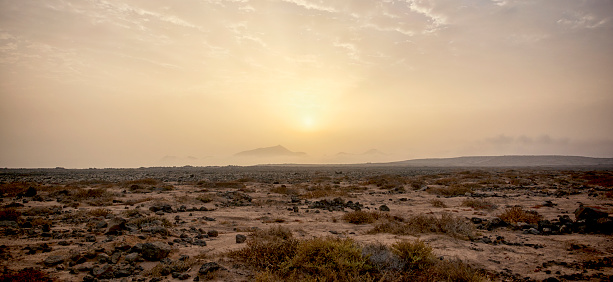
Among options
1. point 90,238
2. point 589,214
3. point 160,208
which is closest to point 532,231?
point 589,214

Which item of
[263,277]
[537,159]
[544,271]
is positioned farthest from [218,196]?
[537,159]

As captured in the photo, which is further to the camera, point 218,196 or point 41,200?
point 218,196

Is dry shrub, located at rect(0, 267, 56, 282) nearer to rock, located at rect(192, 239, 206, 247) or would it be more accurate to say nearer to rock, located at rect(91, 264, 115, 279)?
rock, located at rect(91, 264, 115, 279)

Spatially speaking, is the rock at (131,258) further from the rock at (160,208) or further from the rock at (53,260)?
the rock at (160,208)

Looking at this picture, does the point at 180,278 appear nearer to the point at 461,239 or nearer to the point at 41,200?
the point at 461,239

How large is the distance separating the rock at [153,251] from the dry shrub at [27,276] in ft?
5.72

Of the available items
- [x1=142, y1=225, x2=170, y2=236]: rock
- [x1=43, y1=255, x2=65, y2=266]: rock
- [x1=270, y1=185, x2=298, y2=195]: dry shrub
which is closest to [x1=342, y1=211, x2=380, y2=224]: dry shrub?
[x1=142, y1=225, x2=170, y2=236]: rock

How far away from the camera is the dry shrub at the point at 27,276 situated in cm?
546

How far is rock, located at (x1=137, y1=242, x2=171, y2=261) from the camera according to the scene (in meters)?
7.09

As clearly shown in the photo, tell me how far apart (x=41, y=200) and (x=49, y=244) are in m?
10.7

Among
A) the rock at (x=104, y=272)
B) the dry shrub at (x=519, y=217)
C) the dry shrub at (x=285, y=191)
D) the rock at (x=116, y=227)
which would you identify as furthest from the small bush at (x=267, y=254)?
the dry shrub at (x=285, y=191)

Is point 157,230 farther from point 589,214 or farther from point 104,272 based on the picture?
point 589,214

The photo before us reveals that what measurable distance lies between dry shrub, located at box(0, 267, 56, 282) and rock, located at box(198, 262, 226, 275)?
9.14 ft

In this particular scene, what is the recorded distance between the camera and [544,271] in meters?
6.51
